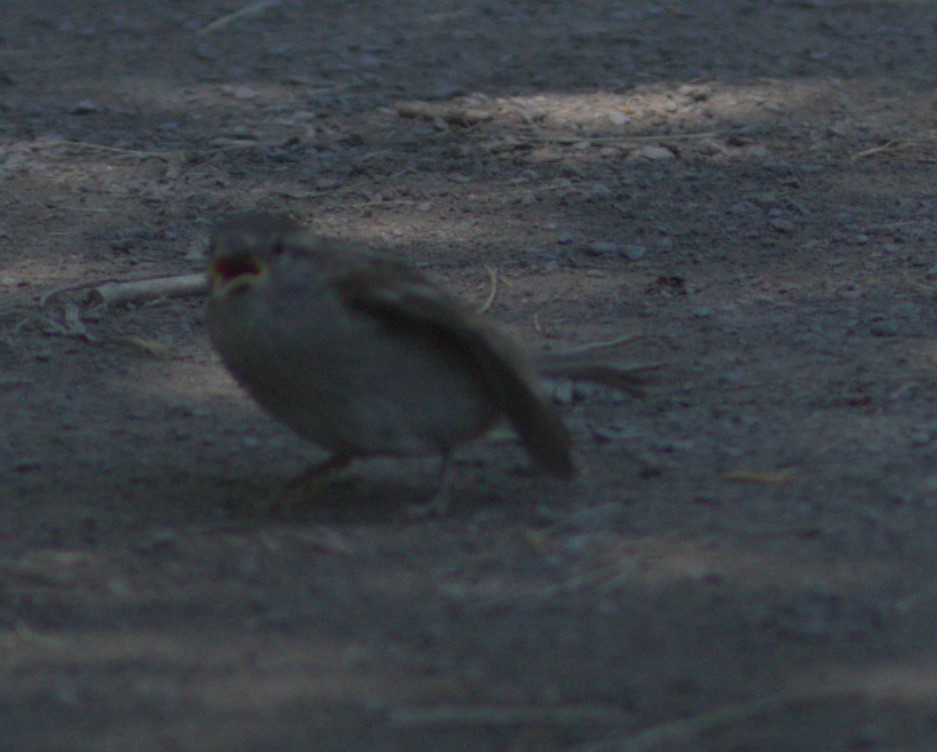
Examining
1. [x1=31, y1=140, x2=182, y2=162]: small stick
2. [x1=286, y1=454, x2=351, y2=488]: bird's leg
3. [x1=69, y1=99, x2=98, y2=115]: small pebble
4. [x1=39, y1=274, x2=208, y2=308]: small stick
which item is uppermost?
[x1=69, y1=99, x2=98, y2=115]: small pebble

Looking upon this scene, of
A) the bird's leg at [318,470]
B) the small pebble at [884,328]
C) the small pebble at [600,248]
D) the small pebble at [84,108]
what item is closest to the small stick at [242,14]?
the small pebble at [84,108]

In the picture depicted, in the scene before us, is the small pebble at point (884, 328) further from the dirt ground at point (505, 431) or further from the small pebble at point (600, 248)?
the small pebble at point (600, 248)

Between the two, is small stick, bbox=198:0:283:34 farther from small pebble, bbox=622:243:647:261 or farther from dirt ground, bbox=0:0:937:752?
small pebble, bbox=622:243:647:261

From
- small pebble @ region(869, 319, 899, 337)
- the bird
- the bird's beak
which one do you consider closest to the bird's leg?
the bird

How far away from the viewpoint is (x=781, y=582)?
3.20 meters

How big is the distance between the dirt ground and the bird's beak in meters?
0.59

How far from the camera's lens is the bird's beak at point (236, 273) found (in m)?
3.51

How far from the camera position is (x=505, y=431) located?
4.41m

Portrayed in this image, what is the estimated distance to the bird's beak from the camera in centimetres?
351

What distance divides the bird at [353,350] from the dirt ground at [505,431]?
25 centimetres

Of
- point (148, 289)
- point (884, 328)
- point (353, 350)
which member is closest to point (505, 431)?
point (353, 350)

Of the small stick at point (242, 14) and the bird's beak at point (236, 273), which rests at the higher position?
the small stick at point (242, 14)

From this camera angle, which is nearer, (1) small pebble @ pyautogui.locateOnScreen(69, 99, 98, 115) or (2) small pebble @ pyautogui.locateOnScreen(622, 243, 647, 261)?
(2) small pebble @ pyautogui.locateOnScreen(622, 243, 647, 261)

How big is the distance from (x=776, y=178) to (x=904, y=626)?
3532 mm
